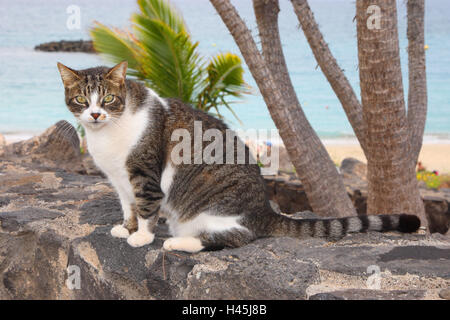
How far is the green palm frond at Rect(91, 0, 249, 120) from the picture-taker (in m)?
6.04

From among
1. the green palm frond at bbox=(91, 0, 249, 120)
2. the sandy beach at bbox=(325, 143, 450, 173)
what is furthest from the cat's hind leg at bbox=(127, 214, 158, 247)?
the sandy beach at bbox=(325, 143, 450, 173)

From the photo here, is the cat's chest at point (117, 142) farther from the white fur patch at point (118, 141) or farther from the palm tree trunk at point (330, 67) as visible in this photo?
the palm tree trunk at point (330, 67)

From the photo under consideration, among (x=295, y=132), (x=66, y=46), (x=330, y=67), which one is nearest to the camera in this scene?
(x=295, y=132)

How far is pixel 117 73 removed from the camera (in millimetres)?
2701

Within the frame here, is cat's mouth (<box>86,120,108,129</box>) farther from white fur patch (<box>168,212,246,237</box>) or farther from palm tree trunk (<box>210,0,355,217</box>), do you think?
palm tree trunk (<box>210,0,355,217</box>)

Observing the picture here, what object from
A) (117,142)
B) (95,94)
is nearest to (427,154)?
(117,142)

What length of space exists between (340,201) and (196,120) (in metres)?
1.90

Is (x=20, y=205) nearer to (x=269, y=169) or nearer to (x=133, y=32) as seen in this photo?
(x=133, y=32)

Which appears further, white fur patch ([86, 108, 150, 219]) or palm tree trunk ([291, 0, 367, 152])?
palm tree trunk ([291, 0, 367, 152])

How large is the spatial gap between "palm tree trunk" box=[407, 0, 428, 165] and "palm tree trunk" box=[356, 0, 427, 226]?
0.72 metres

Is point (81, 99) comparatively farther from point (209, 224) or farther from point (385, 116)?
point (385, 116)

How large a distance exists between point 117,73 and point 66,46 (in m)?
18.5

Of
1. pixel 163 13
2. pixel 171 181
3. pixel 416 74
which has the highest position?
pixel 163 13
